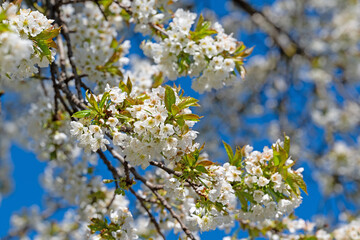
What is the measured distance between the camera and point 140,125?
5.52 ft

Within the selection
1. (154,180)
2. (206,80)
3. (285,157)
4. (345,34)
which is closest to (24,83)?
(154,180)

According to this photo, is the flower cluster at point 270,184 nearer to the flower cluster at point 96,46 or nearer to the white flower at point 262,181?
the white flower at point 262,181

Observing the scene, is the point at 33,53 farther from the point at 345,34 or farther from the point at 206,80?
the point at 345,34

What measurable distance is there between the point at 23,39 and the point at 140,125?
0.66 metres

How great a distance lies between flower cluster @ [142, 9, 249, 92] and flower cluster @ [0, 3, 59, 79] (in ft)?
2.96

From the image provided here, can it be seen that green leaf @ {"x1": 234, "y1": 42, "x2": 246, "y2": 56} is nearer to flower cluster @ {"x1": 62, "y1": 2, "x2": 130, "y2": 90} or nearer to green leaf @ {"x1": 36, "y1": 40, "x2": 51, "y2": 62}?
flower cluster @ {"x1": 62, "y1": 2, "x2": 130, "y2": 90}

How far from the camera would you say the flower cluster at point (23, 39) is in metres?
1.29

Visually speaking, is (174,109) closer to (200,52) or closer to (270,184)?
(270,184)

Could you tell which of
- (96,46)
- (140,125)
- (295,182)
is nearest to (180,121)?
(140,125)

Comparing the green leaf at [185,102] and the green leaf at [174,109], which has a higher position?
the green leaf at [185,102]

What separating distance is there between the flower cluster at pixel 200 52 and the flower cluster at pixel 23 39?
2.96 ft

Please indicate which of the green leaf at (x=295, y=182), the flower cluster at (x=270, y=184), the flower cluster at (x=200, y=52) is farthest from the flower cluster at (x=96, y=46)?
the green leaf at (x=295, y=182)

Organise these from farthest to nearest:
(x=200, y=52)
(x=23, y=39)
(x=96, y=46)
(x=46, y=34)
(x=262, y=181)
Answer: (x=96, y=46), (x=200, y=52), (x=262, y=181), (x=46, y=34), (x=23, y=39)

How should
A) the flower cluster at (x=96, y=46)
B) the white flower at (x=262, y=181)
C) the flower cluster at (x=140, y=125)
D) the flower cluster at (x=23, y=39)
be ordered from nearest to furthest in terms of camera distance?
1. the flower cluster at (x=23, y=39)
2. the flower cluster at (x=140, y=125)
3. the white flower at (x=262, y=181)
4. the flower cluster at (x=96, y=46)
